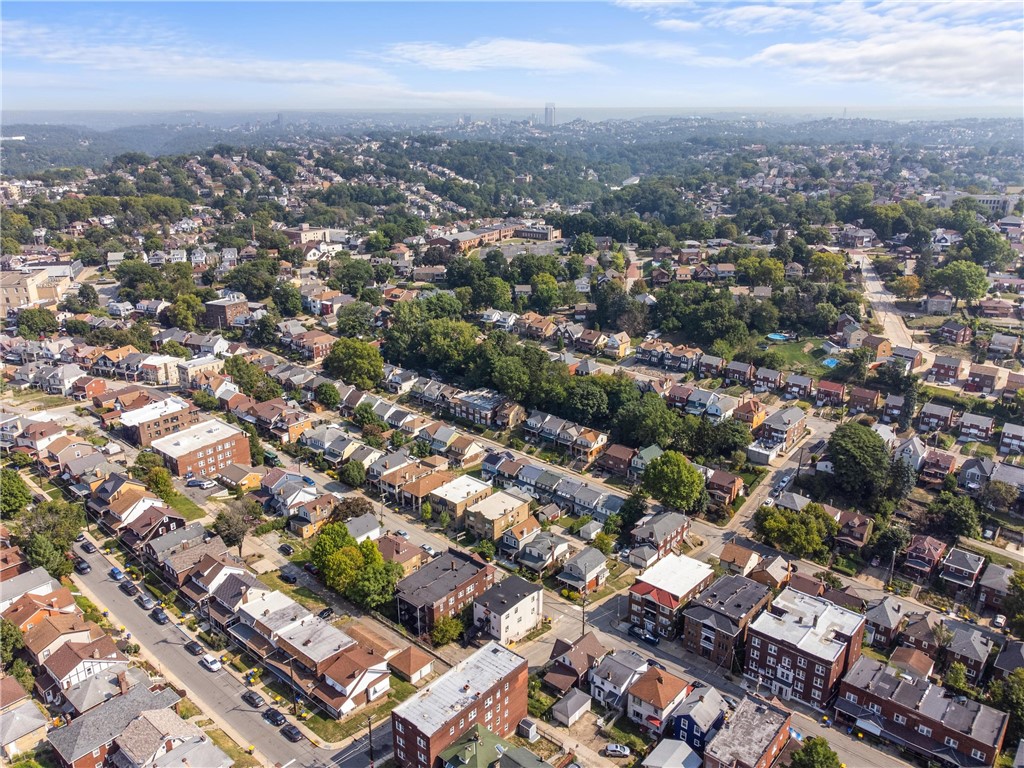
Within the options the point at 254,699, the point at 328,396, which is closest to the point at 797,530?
the point at 254,699

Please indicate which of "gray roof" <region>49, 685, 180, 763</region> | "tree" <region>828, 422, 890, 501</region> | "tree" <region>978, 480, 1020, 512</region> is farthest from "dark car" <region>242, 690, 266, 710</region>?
"tree" <region>978, 480, 1020, 512</region>

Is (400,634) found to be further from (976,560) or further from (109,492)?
(976,560)

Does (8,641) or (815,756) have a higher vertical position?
(815,756)

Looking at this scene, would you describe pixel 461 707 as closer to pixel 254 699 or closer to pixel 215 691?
pixel 254 699

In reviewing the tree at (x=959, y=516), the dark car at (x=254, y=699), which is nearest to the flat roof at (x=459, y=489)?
the dark car at (x=254, y=699)

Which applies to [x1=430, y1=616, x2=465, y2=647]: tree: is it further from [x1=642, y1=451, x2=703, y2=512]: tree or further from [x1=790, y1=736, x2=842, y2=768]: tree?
[x1=642, y1=451, x2=703, y2=512]: tree

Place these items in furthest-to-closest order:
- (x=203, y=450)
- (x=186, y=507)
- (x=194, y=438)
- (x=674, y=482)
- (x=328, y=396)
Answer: (x=328, y=396) → (x=194, y=438) → (x=203, y=450) → (x=186, y=507) → (x=674, y=482)

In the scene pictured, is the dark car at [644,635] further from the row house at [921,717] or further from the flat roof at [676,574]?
the row house at [921,717]
